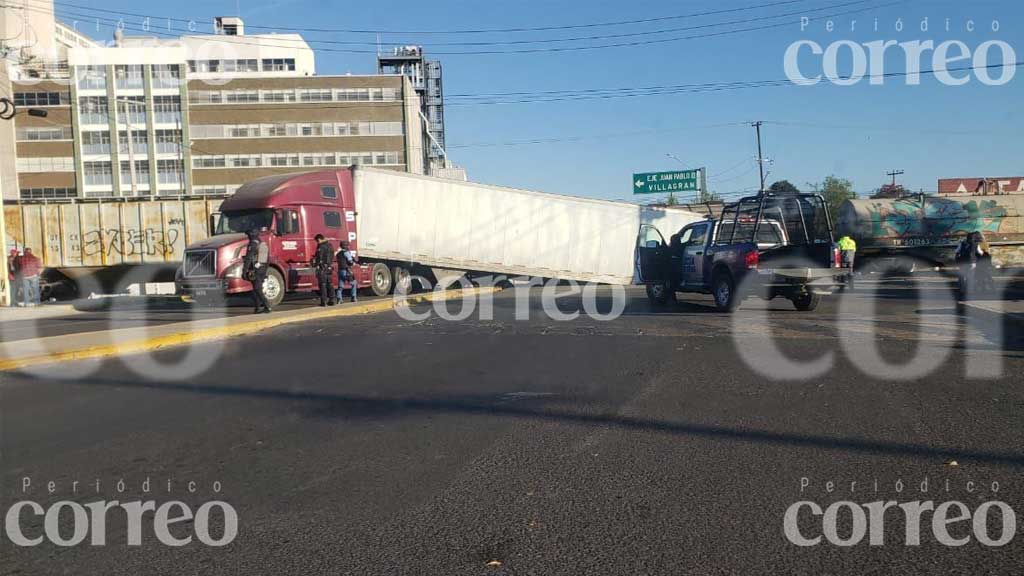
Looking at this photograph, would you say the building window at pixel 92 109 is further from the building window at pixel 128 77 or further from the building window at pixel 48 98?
the building window at pixel 128 77

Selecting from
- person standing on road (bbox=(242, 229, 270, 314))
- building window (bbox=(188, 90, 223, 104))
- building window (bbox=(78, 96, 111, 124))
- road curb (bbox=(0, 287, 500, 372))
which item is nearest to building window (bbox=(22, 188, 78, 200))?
building window (bbox=(78, 96, 111, 124))

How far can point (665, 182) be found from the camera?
52344mm

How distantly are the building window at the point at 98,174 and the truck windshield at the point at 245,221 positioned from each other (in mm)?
58866

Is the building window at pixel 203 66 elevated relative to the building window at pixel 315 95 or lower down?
elevated

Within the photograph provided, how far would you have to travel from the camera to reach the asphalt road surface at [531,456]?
12.3 ft

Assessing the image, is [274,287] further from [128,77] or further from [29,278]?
[128,77]

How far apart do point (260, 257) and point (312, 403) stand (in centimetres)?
956

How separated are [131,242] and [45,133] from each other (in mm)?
53069

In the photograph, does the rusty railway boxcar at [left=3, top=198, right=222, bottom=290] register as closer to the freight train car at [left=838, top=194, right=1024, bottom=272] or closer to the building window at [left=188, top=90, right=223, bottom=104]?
the freight train car at [left=838, top=194, right=1024, bottom=272]

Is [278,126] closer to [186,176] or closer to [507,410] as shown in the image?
[186,176]

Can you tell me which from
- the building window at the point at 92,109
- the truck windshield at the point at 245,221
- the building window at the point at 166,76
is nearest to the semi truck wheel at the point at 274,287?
the truck windshield at the point at 245,221

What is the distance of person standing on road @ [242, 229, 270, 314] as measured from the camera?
608 inches

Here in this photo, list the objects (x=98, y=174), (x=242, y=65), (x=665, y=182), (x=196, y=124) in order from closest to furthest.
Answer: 1. (x=665, y=182)
2. (x=98, y=174)
3. (x=196, y=124)
4. (x=242, y=65)

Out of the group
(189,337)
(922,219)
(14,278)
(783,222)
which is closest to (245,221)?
(189,337)
